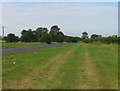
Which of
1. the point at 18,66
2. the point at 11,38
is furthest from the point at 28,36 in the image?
the point at 18,66

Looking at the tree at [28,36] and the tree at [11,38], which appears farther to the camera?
the tree at [28,36]

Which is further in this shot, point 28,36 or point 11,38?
point 28,36

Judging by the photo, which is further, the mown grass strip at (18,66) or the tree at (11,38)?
the tree at (11,38)

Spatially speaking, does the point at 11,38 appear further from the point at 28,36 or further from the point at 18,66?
the point at 18,66

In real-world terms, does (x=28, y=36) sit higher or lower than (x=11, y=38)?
higher

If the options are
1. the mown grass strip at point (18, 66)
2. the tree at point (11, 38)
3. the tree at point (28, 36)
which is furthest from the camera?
the tree at point (28, 36)

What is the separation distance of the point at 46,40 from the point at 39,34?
2039 centimetres

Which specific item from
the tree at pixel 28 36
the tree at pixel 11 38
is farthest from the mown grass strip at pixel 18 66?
the tree at pixel 28 36

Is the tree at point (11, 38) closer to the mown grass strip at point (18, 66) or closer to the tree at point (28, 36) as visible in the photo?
the tree at point (28, 36)

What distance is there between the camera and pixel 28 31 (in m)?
151

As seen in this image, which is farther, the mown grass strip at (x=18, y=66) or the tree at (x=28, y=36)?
the tree at (x=28, y=36)

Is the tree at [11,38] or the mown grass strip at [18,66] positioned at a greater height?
the tree at [11,38]

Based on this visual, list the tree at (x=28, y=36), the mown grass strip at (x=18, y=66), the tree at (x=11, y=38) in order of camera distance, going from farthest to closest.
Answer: the tree at (x=28, y=36) → the tree at (x=11, y=38) → the mown grass strip at (x=18, y=66)

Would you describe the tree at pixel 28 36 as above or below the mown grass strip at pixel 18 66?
above
